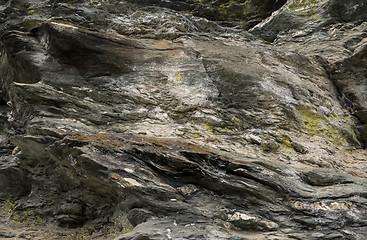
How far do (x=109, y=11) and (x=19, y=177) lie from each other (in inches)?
275

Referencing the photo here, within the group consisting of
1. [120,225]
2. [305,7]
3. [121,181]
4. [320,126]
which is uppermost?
→ [305,7]

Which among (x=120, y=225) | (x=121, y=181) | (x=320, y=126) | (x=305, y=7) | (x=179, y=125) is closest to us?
(x=121, y=181)

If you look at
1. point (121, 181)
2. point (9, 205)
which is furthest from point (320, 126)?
point (9, 205)

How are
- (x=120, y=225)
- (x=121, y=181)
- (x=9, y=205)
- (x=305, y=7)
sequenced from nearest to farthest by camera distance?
(x=121, y=181)
(x=120, y=225)
(x=9, y=205)
(x=305, y=7)

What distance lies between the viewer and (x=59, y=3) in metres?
11.5

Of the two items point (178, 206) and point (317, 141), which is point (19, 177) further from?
point (317, 141)

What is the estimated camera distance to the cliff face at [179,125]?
500 centimetres

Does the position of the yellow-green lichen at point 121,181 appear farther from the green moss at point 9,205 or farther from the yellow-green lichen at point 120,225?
the green moss at point 9,205

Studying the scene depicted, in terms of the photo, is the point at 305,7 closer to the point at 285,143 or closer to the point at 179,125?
the point at 285,143

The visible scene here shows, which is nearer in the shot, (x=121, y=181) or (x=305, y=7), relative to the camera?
(x=121, y=181)

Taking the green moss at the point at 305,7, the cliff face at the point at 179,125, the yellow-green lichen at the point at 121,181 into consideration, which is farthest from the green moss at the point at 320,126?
the green moss at the point at 305,7

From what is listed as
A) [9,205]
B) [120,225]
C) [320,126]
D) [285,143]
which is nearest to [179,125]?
[285,143]

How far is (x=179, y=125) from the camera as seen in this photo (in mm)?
7289

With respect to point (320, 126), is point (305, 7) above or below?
above
